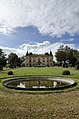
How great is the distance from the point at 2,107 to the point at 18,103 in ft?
3.92

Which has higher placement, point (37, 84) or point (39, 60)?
point (39, 60)

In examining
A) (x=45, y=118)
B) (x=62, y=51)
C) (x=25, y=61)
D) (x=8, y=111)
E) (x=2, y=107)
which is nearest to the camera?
(x=45, y=118)

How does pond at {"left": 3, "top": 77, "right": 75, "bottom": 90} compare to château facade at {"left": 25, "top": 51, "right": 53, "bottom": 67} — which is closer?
pond at {"left": 3, "top": 77, "right": 75, "bottom": 90}

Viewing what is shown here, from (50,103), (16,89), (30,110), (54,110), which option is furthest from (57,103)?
(16,89)

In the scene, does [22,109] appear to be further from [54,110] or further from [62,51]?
[62,51]

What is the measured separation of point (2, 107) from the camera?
836cm

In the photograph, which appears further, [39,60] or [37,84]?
[39,60]

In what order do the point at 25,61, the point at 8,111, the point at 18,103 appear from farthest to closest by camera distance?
the point at 25,61 → the point at 18,103 → the point at 8,111

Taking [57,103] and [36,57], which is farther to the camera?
[36,57]

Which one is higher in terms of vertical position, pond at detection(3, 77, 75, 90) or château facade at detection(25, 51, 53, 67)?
château facade at detection(25, 51, 53, 67)

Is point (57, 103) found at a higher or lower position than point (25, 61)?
lower

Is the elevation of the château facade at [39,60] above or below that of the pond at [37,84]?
above

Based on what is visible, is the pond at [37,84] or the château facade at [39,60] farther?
the château facade at [39,60]

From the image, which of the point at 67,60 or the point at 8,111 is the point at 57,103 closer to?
the point at 8,111
